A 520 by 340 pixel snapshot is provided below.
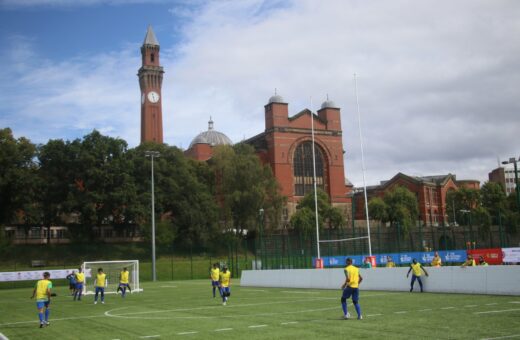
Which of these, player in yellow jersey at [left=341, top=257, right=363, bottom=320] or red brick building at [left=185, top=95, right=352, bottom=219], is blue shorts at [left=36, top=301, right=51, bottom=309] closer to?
player in yellow jersey at [left=341, top=257, right=363, bottom=320]

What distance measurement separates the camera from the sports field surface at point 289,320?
13.1 metres

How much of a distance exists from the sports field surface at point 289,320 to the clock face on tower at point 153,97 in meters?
87.2

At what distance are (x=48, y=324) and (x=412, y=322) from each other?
11672mm

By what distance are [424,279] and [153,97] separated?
9015cm

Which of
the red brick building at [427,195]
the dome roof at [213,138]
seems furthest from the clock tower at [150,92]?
the red brick building at [427,195]

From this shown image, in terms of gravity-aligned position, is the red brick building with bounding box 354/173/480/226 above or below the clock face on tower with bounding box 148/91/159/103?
below

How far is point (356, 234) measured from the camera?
5253cm

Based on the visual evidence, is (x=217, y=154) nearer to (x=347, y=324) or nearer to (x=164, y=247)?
(x=164, y=247)

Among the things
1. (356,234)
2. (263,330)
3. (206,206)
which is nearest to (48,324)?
(263,330)

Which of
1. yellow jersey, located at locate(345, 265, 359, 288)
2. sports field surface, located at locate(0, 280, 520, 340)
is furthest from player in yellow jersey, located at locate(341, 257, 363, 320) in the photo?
sports field surface, located at locate(0, 280, 520, 340)

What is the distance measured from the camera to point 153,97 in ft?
354

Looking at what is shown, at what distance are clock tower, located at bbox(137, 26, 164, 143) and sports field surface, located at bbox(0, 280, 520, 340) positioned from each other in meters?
84.6

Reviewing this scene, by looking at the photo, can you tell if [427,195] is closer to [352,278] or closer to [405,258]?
[405,258]

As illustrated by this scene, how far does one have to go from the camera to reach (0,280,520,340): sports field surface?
13.1 m
